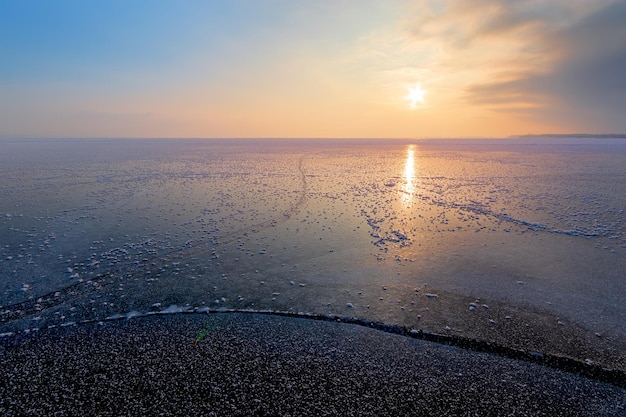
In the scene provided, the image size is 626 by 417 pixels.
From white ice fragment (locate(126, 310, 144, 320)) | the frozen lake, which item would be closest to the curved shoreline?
white ice fragment (locate(126, 310, 144, 320))

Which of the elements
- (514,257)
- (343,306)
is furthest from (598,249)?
(343,306)

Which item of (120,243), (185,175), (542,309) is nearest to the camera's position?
(542,309)

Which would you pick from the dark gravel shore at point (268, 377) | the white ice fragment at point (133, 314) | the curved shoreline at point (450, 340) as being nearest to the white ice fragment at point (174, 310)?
the curved shoreline at point (450, 340)

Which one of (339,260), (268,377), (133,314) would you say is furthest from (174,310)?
(339,260)

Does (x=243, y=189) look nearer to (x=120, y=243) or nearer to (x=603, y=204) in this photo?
(x=120, y=243)

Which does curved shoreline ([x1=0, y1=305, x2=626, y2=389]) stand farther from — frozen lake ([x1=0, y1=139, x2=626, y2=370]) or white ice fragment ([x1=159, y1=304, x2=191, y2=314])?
frozen lake ([x1=0, y1=139, x2=626, y2=370])

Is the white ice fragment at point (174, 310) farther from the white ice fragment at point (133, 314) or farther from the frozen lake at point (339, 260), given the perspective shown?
the white ice fragment at point (133, 314)
